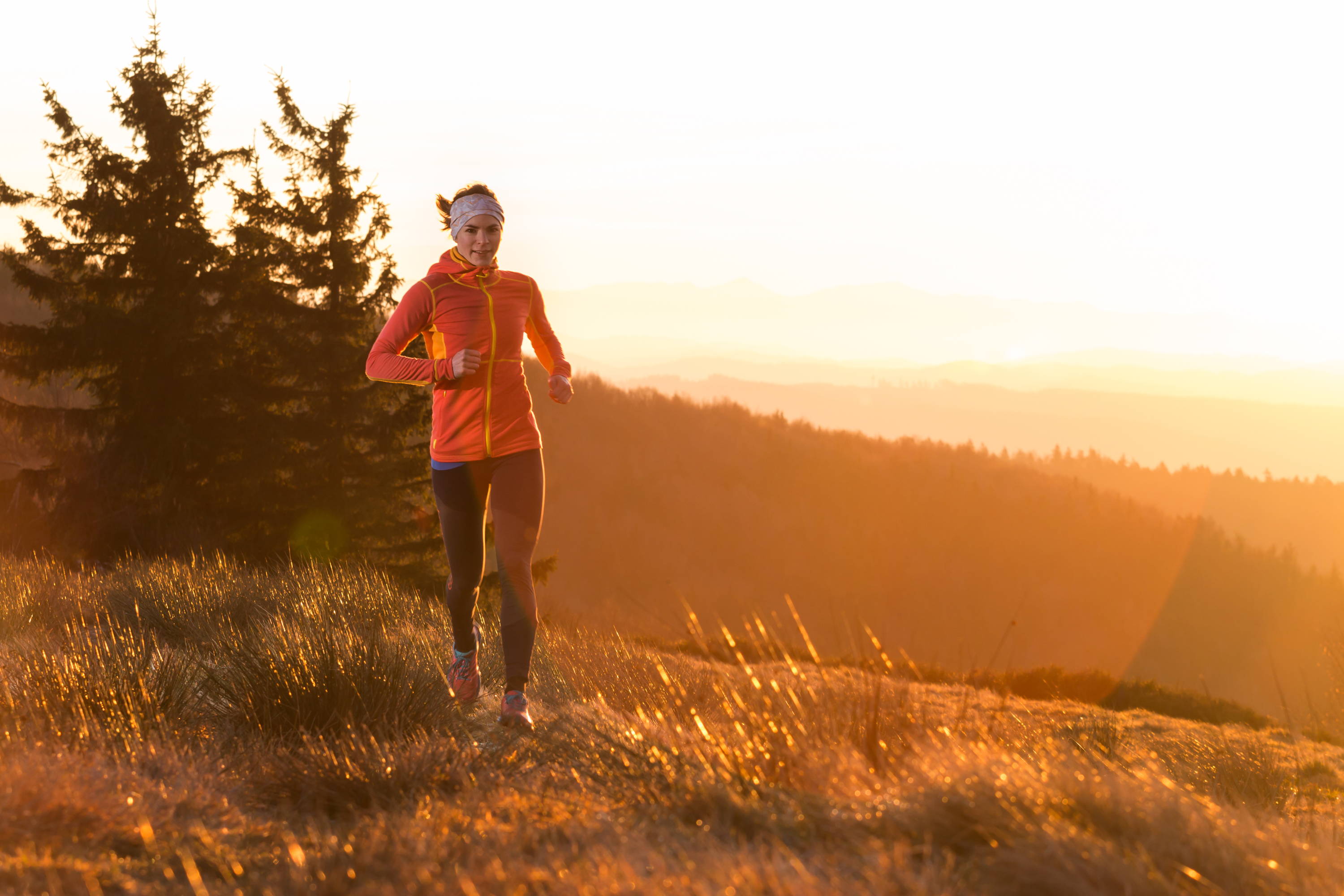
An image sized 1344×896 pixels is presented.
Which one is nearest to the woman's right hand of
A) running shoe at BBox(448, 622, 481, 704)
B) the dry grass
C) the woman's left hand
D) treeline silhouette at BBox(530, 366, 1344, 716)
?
the woman's left hand

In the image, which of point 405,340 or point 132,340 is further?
point 132,340

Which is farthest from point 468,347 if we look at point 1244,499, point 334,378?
point 1244,499

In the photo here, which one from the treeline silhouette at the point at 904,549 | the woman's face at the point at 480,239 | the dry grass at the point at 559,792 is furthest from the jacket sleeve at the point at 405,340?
the treeline silhouette at the point at 904,549

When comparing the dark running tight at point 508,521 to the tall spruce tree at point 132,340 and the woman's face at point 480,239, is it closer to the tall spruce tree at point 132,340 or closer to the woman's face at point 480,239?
the woman's face at point 480,239

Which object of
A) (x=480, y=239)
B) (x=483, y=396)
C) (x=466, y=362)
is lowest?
(x=483, y=396)

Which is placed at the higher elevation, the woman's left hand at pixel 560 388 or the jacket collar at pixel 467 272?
the jacket collar at pixel 467 272

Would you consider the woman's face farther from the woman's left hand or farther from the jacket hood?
the woman's left hand

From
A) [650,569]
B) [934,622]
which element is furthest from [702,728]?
[934,622]

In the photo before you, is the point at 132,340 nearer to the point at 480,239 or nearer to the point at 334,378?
the point at 334,378

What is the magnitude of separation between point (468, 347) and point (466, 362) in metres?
0.20

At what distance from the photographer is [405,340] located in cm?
437

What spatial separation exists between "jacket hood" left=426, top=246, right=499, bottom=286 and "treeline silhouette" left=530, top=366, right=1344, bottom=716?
34.2 metres

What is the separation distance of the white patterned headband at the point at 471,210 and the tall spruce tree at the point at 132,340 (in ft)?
48.9

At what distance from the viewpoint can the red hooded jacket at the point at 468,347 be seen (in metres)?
4.34
